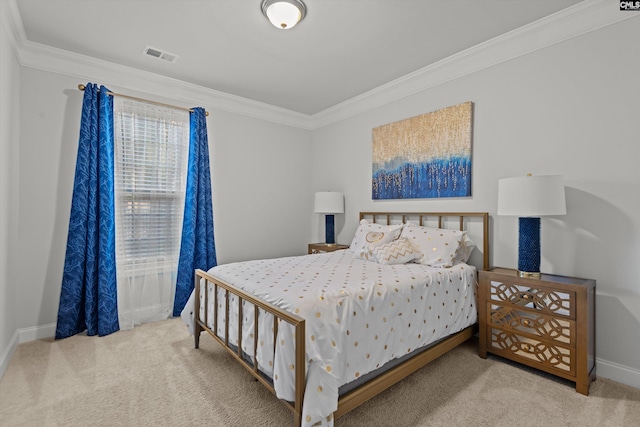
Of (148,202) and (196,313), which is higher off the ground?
(148,202)

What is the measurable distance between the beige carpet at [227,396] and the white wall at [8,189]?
0.29m

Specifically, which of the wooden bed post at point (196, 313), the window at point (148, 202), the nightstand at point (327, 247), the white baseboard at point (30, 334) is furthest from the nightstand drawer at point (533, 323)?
the white baseboard at point (30, 334)

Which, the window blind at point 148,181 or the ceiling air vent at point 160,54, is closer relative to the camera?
the ceiling air vent at point 160,54

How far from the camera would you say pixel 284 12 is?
6.95 feet

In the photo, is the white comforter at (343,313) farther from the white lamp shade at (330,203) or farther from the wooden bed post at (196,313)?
the white lamp shade at (330,203)

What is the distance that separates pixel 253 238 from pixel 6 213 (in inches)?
92.9

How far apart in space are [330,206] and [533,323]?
2.46 meters

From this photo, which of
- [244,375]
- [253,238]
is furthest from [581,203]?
[253,238]

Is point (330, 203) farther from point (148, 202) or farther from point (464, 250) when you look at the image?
point (148, 202)

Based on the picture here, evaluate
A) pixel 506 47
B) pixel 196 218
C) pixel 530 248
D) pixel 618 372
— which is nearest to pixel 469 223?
pixel 530 248

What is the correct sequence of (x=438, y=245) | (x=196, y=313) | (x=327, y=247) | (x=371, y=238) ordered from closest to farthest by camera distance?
(x=196, y=313)
(x=438, y=245)
(x=371, y=238)
(x=327, y=247)

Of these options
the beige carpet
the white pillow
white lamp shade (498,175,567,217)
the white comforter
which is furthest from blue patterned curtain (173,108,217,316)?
white lamp shade (498,175,567,217)

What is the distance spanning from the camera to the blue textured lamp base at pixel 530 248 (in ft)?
7.34

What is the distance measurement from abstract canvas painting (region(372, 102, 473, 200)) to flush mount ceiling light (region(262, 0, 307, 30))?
1667mm
